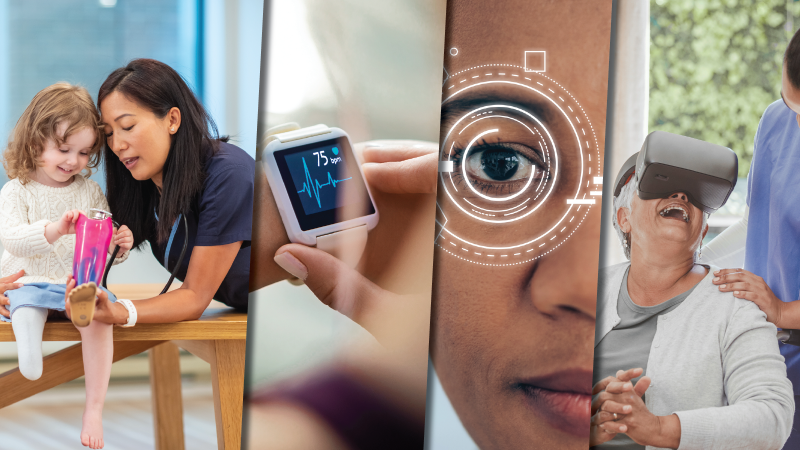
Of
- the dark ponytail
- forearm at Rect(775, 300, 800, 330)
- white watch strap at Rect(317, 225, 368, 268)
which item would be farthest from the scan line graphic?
forearm at Rect(775, 300, 800, 330)

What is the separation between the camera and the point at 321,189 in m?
1.74

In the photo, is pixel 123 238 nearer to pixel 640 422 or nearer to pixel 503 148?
pixel 503 148

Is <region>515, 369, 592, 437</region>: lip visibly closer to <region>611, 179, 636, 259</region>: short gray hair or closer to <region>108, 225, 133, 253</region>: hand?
<region>611, 179, 636, 259</region>: short gray hair

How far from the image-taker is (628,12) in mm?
1890

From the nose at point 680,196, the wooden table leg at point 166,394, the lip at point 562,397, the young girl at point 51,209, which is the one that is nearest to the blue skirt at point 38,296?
the young girl at point 51,209

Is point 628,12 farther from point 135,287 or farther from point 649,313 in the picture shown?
point 135,287

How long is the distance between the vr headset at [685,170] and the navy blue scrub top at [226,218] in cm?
120

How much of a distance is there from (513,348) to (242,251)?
88 cm

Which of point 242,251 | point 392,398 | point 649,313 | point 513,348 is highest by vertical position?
point 242,251

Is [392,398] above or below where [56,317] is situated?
below

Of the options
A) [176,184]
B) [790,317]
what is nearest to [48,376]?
[176,184]

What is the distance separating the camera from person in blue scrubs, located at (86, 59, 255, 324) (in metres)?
1.61

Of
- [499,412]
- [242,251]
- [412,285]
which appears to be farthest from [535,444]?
[242,251]

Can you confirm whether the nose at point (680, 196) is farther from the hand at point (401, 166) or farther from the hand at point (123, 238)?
the hand at point (123, 238)
